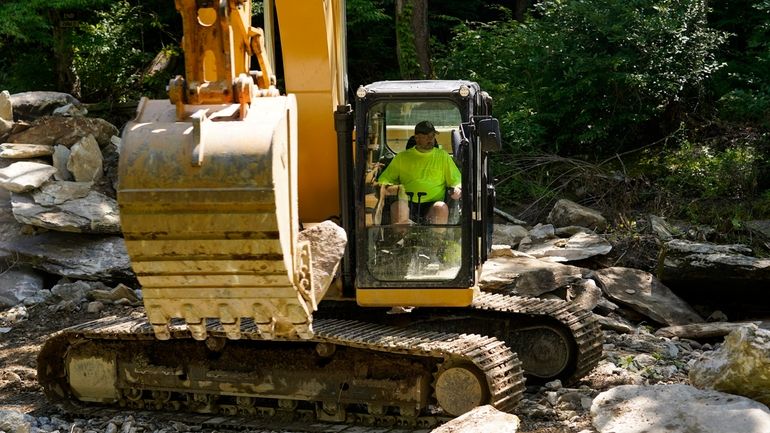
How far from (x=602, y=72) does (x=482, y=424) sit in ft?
27.0

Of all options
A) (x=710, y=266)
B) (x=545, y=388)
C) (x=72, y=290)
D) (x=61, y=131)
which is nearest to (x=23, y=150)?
(x=61, y=131)

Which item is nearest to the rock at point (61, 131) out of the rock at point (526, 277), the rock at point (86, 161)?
the rock at point (86, 161)

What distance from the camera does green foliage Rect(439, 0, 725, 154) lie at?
1320cm

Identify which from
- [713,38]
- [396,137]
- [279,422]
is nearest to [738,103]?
[713,38]

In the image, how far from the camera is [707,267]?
32.4ft

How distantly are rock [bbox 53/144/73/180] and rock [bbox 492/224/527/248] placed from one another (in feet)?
14.8

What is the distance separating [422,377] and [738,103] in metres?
6.76

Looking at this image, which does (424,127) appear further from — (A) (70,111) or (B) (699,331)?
(A) (70,111)

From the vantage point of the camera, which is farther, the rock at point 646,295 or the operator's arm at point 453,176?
the rock at point 646,295

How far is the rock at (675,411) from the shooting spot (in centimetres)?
561

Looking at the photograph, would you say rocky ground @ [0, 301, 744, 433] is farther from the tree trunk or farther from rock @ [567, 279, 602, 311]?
the tree trunk

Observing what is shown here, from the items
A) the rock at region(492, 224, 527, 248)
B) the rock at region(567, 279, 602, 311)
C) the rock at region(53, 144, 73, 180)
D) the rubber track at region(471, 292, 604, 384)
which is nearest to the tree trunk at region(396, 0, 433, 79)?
the rock at region(492, 224, 527, 248)

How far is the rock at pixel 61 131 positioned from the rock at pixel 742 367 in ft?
26.7

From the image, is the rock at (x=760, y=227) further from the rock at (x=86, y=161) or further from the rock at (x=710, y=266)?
the rock at (x=86, y=161)
